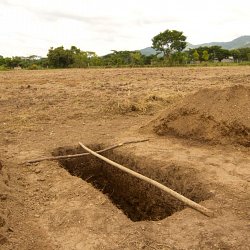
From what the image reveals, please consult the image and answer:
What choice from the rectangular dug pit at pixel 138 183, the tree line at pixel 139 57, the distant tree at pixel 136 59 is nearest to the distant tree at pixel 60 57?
the tree line at pixel 139 57

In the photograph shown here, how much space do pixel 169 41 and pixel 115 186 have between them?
4106 centimetres

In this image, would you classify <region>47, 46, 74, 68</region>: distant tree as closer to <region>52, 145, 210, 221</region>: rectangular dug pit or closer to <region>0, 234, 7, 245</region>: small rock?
<region>52, 145, 210, 221</region>: rectangular dug pit

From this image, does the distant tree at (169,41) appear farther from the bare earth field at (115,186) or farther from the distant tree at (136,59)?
the bare earth field at (115,186)

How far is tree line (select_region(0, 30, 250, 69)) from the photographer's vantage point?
4000 centimetres

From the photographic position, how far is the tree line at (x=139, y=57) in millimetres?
40000

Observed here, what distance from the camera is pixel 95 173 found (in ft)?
24.0

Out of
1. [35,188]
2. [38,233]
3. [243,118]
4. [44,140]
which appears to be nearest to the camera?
[38,233]

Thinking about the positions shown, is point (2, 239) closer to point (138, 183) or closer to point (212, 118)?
point (138, 183)

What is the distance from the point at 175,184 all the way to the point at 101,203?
1.28m

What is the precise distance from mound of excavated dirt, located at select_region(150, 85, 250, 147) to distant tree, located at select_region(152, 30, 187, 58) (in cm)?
3828

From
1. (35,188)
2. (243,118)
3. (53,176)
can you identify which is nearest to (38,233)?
(35,188)

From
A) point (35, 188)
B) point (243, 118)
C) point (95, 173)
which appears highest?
point (243, 118)

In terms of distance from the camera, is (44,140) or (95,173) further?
(44,140)

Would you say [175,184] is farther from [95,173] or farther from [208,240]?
[95,173]
